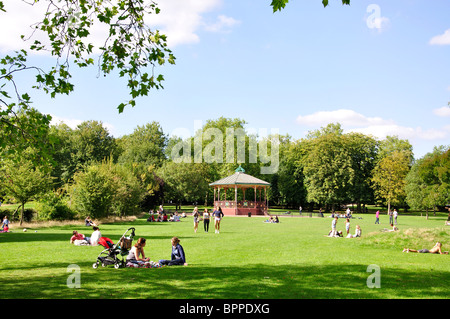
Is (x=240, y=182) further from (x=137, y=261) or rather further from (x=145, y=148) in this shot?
(x=137, y=261)

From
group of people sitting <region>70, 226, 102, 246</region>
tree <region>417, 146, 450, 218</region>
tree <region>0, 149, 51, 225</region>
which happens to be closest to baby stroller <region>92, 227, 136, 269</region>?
group of people sitting <region>70, 226, 102, 246</region>

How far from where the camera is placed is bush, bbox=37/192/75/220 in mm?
32094

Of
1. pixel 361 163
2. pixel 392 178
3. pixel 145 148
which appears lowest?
pixel 392 178

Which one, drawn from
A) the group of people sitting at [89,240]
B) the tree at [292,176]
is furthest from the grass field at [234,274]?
the tree at [292,176]

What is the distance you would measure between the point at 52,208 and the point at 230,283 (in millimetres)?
27864

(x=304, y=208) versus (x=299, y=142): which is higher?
(x=299, y=142)

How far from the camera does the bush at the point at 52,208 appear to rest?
32094 mm

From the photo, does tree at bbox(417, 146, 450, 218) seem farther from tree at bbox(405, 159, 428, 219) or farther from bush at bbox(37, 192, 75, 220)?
bush at bbox(37, 192, 75, 220)

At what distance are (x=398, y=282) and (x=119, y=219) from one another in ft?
102

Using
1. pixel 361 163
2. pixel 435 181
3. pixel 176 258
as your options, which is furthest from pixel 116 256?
pixel 361 163

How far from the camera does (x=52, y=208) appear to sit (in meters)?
32.2
